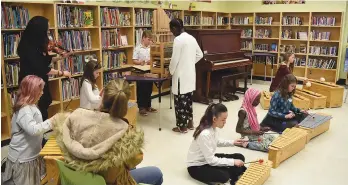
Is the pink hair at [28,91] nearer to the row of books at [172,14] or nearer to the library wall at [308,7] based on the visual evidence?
the row of books at [172,14]

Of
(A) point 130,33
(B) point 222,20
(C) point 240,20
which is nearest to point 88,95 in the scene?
(A) point 130,33

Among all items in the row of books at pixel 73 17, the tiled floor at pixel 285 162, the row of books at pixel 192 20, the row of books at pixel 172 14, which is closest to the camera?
the tiled floor at pixel 285 162

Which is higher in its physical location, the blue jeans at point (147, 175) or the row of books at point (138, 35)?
the row of books at point (138, 35)

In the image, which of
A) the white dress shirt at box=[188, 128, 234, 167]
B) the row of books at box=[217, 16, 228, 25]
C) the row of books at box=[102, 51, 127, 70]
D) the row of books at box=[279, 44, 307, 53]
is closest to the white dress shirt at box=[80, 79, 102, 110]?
the white dress shirt at box=[188, 128, 234, 167]

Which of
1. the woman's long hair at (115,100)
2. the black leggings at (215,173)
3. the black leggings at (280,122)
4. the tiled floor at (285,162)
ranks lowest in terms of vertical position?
the tiled floor at (285,162)

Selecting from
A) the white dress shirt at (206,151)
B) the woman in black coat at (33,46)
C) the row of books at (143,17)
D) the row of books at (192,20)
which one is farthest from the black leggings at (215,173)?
the row of books at (192,20)

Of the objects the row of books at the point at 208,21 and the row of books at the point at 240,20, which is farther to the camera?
the row of books at the point at 240,20

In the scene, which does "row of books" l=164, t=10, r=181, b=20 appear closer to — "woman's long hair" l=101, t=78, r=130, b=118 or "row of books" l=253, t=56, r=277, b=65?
"row of books" l=253, t=56, r=277, b=65

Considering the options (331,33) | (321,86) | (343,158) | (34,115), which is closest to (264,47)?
(331,33)

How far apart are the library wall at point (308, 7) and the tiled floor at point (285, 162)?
324 centimetres

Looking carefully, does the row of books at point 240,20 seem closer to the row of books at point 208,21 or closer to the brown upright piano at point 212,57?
the row of books at point 208,21

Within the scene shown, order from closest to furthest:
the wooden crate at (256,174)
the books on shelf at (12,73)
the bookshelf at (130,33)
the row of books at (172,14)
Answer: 1. the wooden crate at (256,174)
2. the books on shelf at (12,73)
3. the bookshelf at (130,33)
4. the row of books at (172,14)

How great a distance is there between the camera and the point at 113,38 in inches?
214

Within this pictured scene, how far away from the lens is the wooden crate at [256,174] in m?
2.81
